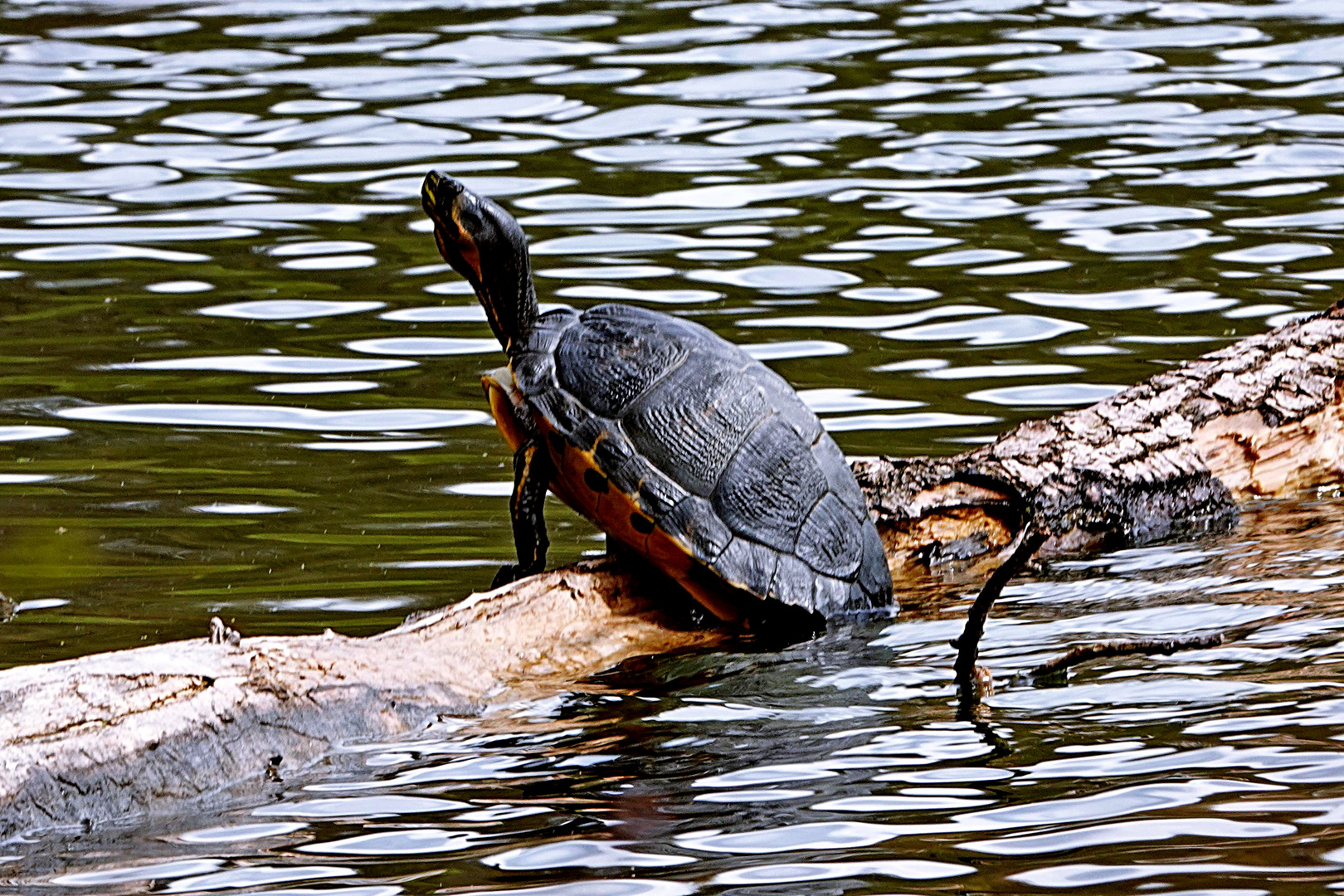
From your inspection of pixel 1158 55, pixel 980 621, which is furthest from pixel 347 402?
pixel 1158 55

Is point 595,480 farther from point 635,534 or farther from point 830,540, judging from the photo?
point 830,540

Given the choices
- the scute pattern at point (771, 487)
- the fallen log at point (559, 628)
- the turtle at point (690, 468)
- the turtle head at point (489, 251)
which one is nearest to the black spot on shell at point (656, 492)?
the turtle at point (690, 468)

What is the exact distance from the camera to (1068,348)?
7949 millimetres

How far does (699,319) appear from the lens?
27.4 ft

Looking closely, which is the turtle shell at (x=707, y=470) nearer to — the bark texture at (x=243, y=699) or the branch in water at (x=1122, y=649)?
the bark texture at (x=243, y=699)

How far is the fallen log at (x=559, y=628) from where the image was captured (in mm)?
3818

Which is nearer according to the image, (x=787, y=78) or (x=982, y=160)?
(x=982, y=160)

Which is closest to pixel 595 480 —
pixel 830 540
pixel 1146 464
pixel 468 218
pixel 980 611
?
pixel 830 540

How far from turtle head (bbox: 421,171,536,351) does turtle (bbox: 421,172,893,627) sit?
175 millimetres

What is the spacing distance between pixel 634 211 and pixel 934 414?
3276mm

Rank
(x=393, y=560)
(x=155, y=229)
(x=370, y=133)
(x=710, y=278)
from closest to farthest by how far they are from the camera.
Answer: (x=393, y=560)
(x=710, y=278)
(x=155, y=229)
(x=370, y=133)

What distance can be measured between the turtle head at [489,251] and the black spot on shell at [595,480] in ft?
1.95

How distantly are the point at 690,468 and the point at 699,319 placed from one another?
3360 millimetres

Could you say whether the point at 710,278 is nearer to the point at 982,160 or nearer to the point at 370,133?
the point at 982,160
